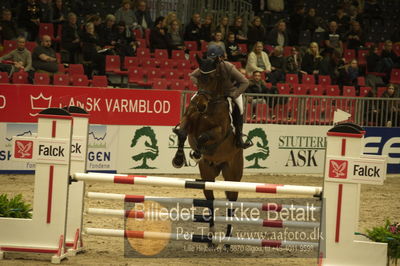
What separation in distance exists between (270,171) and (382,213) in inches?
166

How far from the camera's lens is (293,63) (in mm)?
19953

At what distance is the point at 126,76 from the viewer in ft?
59.0

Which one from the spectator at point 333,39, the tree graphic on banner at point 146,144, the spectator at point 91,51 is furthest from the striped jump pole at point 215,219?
the spectator at point 333,39

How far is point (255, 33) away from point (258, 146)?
18.6ft

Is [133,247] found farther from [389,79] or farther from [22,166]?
[389,79]

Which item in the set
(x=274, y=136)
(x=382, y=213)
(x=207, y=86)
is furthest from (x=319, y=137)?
(x=207, y=86)

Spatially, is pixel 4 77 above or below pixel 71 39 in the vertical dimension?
below

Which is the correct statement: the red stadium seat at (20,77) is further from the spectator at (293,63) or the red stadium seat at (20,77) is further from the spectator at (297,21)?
the spectator at (297,21)

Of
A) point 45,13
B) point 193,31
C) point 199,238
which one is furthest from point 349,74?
point 199,238

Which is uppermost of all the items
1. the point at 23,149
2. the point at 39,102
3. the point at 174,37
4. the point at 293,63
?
the point at 174,37

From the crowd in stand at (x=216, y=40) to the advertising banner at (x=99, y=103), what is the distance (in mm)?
2027

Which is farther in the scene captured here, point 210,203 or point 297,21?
point 297,21

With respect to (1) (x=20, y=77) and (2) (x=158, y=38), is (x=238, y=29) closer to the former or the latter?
(2) (x=158, y=38)

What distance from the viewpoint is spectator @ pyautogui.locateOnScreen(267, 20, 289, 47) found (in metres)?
21.2
